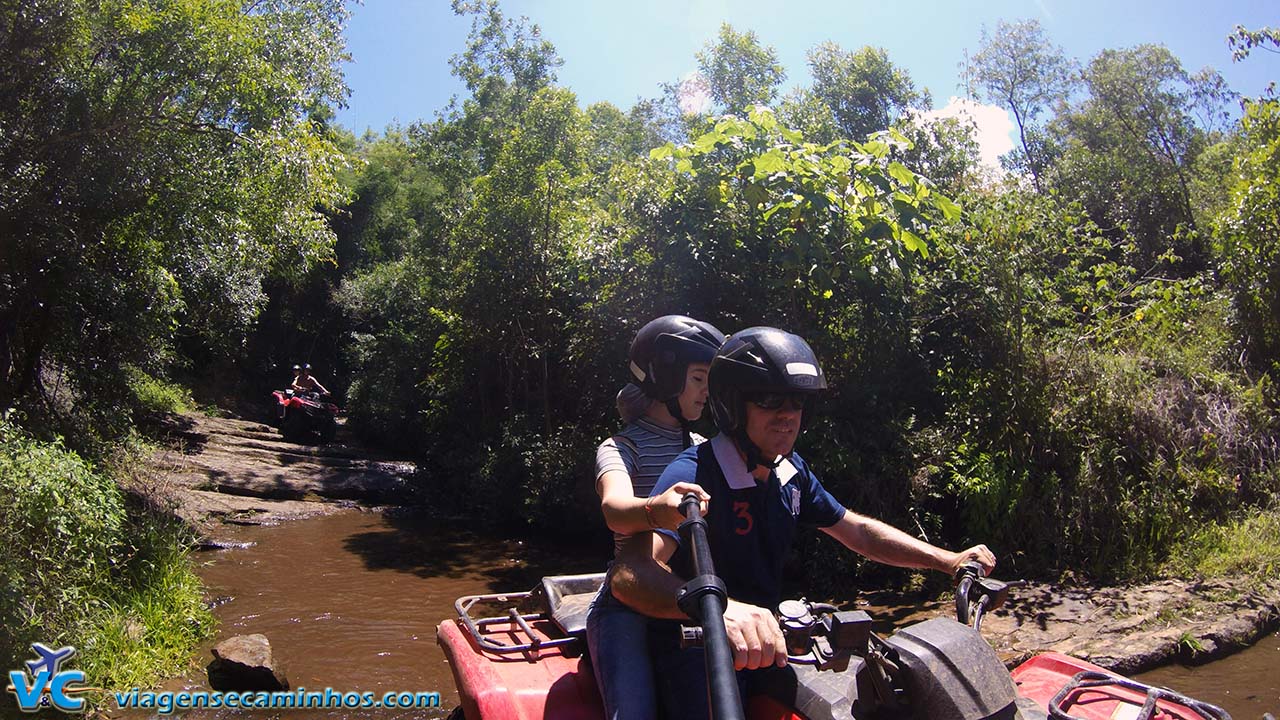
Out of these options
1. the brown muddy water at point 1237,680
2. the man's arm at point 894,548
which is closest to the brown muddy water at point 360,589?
the man's arm at point 894,548

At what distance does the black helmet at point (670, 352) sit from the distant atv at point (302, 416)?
745 inches

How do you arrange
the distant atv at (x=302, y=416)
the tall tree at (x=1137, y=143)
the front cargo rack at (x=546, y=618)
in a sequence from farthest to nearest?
the distant atv at (x=302, y=416)
the tall tree at (x=1137, y=143)
the front cargo rack at (x=546, y=618)

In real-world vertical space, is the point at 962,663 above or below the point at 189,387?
above

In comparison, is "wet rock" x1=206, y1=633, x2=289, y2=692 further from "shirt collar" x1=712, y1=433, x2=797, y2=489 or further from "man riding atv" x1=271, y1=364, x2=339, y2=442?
"man riding atv" x1=271, y1=364, x2=339, y2=442

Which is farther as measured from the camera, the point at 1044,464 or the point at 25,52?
the point at 1044,464

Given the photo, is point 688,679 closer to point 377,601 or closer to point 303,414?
point 377,601

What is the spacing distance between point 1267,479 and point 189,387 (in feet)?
77.1

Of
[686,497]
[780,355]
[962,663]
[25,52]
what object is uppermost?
[25,52]

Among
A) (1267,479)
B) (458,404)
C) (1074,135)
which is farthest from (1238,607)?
(1074,135)

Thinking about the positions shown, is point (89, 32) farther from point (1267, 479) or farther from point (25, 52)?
point (1267, 479)

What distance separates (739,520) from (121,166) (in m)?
8.01

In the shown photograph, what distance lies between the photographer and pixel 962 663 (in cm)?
177

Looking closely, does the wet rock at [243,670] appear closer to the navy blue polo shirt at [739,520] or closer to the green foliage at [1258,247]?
the navy blue polo shirt at [739,520]

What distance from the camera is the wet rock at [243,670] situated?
20.1 feet
